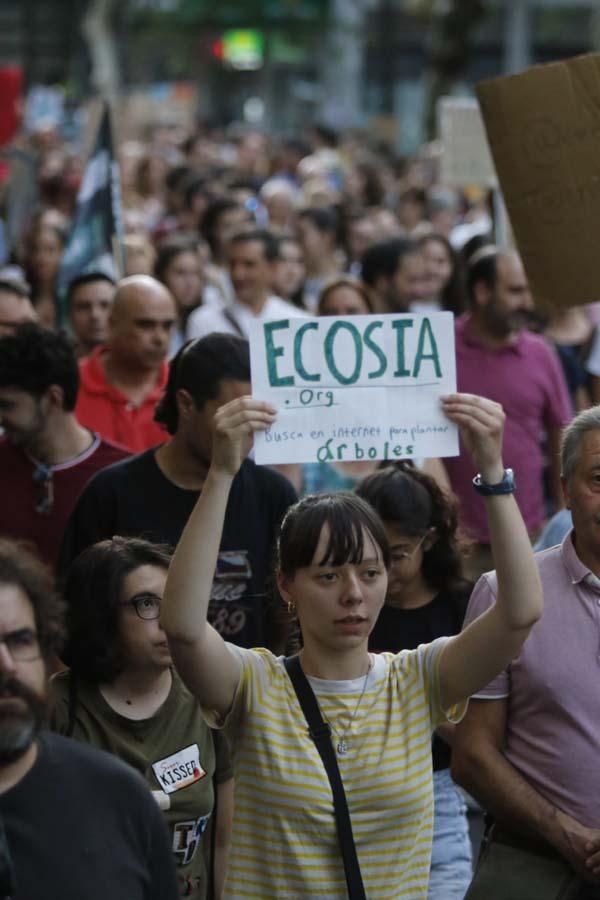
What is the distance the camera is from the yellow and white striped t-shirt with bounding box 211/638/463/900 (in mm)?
3607

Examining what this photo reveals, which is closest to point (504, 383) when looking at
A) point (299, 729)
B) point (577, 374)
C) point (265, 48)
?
point (577, 374)

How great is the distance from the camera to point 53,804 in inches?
118

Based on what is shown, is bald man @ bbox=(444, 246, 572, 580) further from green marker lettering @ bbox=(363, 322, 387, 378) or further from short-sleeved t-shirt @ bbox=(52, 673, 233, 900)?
green marker lettering @ bbox=(363, 322, 387, 378)

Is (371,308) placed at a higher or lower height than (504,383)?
higher

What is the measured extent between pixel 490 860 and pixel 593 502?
0.87 m

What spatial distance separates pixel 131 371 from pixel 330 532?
11.9 feet

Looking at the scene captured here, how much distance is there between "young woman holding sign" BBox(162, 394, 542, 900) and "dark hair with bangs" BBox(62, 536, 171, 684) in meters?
0.50

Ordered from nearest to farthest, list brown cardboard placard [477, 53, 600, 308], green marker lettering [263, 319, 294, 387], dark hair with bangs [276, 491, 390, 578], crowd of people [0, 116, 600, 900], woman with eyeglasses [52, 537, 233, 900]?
1. crowd of people [0, 116, 600, 900]
2. dark hair with bangs [276, 491, 390, 578]
3. green marker lettering [263, 319, 294, 387]
4. woman with eyeglasses [52, 537, 233, 900]
5. brown cardboard placard [477, 53, 600, 308]

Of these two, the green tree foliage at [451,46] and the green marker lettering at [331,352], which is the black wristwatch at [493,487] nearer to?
the green marker lettering at [331,352]

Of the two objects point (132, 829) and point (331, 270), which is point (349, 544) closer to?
point (132, 829)

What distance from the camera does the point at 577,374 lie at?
28.5 feet

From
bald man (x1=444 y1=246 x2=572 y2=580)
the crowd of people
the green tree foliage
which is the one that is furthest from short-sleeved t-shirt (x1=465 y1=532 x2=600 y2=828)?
the green tree foliage

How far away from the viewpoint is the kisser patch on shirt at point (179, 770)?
4105mm

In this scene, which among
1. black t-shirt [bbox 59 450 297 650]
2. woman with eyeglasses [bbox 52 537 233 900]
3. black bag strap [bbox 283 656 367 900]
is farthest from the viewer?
black t-shirt [bbox 59 450 297 650]
